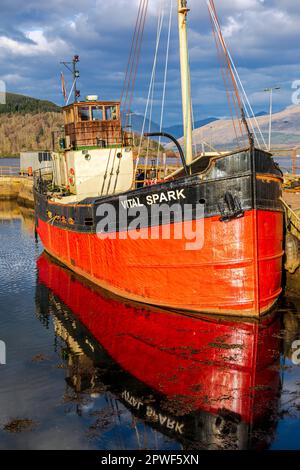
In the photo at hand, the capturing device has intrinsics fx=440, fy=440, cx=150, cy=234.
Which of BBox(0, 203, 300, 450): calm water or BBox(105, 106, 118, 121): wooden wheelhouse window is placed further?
BBox(105, 106, 118, 121): wooden wheelhouse window

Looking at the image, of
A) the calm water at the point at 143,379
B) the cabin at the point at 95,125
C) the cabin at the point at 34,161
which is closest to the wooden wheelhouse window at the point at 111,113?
the cabin at the point at 95,125

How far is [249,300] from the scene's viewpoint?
564 inches

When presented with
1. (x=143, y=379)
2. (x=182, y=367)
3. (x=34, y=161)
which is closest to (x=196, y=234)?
(x=182, y=367)

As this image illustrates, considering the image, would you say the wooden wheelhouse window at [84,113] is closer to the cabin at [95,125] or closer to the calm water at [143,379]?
the cabin at [95,125]

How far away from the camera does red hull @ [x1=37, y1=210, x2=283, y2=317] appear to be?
14.1 metres

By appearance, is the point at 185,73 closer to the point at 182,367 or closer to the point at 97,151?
the point at 97,151

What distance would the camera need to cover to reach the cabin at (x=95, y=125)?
2258 centimetres

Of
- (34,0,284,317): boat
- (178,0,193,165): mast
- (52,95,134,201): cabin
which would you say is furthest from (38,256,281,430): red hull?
(52,95,134,201): cabin

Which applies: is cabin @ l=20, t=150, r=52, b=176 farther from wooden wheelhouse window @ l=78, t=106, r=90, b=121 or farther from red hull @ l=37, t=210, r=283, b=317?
red hull @ l=37, t=210, r=283, b=317

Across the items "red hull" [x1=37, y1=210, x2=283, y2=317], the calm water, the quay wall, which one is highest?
the quay wall

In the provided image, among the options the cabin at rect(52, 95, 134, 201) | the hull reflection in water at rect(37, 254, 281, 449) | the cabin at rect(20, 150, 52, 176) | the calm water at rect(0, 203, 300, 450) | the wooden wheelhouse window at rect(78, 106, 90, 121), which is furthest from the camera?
the cabin at rect(20, 150, 52, 176)

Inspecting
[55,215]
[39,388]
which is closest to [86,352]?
[39,388]

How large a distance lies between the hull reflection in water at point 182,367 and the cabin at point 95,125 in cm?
911

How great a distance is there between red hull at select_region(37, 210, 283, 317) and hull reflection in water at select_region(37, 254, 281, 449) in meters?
0.59
